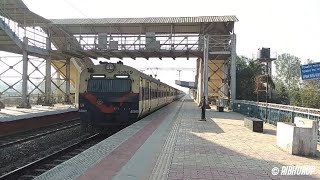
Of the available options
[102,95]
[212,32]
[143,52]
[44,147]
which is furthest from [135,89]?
[212,32]

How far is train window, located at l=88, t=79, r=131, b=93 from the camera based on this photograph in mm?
15438

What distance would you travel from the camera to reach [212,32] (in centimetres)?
3250

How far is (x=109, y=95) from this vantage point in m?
15.3

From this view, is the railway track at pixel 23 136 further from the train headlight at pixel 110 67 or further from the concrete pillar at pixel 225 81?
the concrete pillar at pixel 225 81

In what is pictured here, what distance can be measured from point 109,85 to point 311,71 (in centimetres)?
907

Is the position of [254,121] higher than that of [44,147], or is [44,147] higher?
[254,121]

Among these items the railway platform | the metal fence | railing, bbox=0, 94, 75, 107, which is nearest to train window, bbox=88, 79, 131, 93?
the railway platform

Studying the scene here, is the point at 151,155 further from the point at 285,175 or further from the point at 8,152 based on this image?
the point at 8,152

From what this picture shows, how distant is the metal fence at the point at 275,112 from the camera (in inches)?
466

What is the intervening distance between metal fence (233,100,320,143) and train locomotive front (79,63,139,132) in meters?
6.02

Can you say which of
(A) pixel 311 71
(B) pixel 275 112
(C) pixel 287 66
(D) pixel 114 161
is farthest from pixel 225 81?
(C) pixel 287 66

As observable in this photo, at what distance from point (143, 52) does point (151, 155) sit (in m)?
20.4

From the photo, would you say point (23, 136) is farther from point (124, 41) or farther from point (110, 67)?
point (124, 41)

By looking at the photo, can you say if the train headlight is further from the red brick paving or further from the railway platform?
A: the red brick paving
